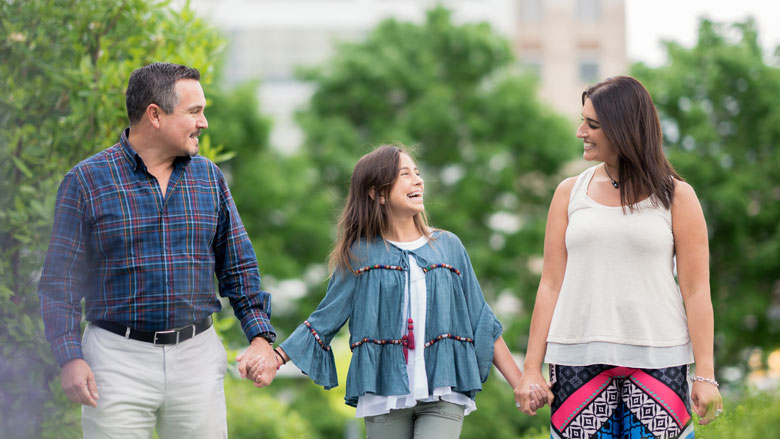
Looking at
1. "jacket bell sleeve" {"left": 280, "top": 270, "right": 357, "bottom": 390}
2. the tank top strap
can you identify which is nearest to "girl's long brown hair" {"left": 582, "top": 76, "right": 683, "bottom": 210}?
the tank top strap

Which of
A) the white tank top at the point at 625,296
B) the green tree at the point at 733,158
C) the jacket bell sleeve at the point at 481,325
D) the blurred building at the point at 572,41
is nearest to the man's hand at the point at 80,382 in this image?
the jacket bell sleeve at the point at 481,325

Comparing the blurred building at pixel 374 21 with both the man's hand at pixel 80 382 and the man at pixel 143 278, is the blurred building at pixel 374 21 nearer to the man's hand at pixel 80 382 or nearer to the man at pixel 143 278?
the man at pixel 143 278

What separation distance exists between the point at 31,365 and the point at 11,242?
758mm

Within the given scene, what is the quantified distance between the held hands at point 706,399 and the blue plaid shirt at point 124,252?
6.80ft

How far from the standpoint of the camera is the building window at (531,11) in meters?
34.9

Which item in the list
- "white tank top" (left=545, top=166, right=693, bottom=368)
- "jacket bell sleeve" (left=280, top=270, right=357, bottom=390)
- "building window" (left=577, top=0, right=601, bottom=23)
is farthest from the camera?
"building window" (left=577, top=0, right=601, bottom=23)

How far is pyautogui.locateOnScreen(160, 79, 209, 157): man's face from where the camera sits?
3.94 m

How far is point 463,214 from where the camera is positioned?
1884cm

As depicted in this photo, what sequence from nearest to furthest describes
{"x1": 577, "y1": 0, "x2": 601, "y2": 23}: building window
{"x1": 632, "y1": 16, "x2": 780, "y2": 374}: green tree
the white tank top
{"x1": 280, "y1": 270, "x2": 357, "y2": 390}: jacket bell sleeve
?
the white tank top
{"x1": 280, "y1": 270, "x2": 357, "y2": 390}: jacket bell sleeve
{"x1": 632, "y1": 16, "x2": 780, "y2": 374}: green tree
{"x1": 577, "y1": 0, "x2": 601, "y2": 23}: building window

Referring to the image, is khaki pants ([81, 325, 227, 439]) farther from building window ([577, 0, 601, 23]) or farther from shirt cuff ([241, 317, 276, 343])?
building window ([577, 0, 601, 23])

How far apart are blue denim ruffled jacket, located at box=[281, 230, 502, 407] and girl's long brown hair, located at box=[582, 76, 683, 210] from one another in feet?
2.97

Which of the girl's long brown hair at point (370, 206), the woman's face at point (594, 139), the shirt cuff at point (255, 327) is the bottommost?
the shirt cuff at point (255, 327)

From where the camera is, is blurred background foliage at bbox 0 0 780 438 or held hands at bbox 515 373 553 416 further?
blurred background foliage at bbox 0 0 780 438

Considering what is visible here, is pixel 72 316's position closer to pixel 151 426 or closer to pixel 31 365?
pixel 151 426
